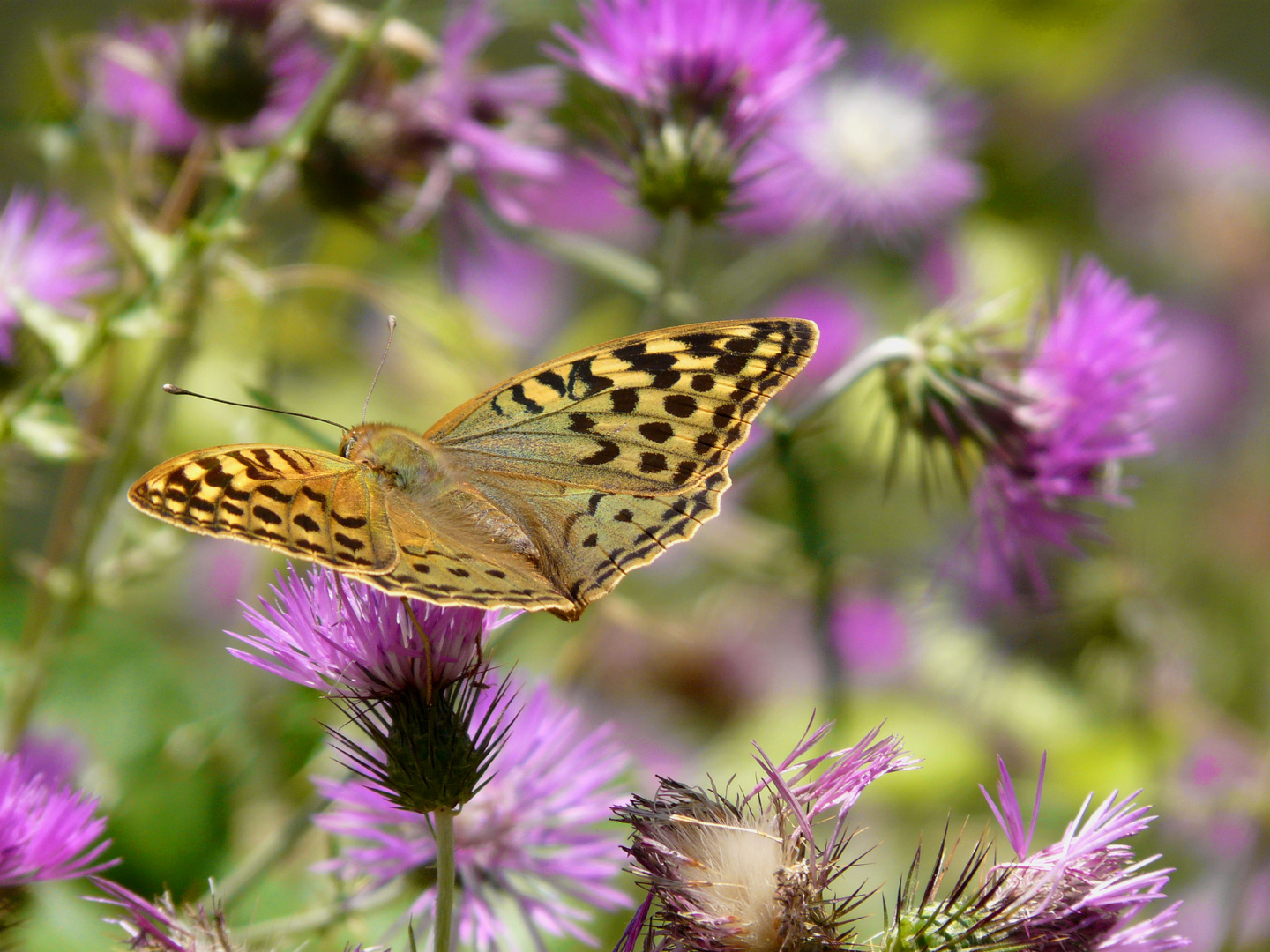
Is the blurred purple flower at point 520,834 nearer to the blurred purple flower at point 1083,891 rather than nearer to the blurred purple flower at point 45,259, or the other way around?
the blurred purple flower at point 1083,891

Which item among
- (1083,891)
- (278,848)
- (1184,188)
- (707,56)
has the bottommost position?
(278,848)

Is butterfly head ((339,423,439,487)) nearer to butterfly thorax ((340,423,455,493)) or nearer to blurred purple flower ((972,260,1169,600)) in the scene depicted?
butterfly thorax ((340,423,455,493))

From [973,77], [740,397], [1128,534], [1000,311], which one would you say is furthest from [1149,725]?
[973,77]

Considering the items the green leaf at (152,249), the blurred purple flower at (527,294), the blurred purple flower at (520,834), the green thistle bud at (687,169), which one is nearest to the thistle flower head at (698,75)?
the green thistle bud at (687,169)

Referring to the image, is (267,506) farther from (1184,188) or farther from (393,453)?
(1184,188)

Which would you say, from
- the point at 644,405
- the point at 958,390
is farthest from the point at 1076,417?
the point at 644,405

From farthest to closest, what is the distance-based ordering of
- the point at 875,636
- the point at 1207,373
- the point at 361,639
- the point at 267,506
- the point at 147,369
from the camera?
the point at 1207,373 < the point at 875,636 < the point at 147,369 < the point at 267,506 < the point at 361,639

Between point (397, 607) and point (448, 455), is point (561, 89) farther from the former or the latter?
point (397, 607)
